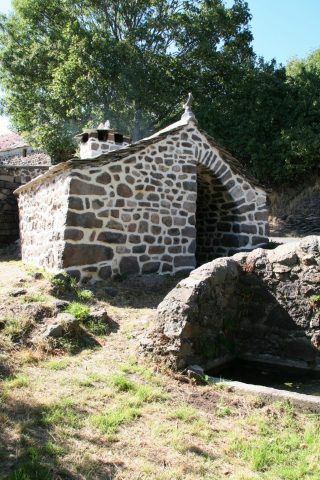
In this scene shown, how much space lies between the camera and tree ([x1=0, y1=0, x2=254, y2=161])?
19812 mm

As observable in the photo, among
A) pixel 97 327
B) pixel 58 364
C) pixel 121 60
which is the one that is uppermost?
pixel 121 60

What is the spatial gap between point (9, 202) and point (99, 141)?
5268 mm

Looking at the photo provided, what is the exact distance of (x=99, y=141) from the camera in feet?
36.5

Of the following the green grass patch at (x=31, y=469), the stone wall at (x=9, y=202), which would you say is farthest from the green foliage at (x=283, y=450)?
the stone wall at (x=9, y=202)

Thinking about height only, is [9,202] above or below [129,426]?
above

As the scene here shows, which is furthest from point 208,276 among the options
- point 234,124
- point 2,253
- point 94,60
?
point 94,60

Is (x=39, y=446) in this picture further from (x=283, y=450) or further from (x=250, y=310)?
(x=250, y=310)

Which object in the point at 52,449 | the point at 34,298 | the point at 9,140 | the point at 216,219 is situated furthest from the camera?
the point at 9,140

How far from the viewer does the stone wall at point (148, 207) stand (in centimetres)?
830

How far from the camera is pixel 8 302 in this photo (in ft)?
20.9

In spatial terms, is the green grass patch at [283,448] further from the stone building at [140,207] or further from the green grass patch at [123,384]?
the stone building at [140,207]

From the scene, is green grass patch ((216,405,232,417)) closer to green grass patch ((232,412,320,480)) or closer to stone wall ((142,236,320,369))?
green grass patch ((232,412,320,480))

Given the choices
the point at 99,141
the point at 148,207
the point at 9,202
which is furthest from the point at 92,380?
the point at 9,202

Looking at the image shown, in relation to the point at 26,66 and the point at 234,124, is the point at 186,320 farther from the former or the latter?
the point at 26,66
